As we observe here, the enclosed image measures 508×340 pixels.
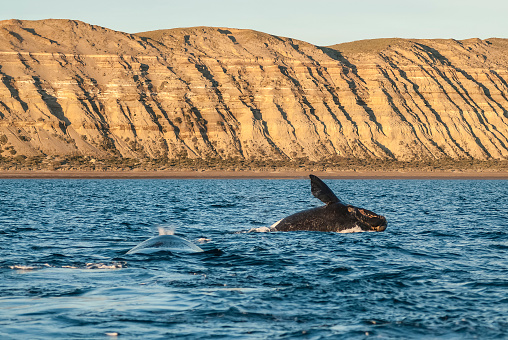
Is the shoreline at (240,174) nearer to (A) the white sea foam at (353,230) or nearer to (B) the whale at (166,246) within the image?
(A) the white sea foam at (353,230)

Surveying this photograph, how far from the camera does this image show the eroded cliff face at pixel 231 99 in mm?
122000


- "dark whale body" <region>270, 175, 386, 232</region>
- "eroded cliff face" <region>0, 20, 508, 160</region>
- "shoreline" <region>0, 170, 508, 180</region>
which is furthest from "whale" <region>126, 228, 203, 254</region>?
"eroded cliff face" <region>0, 20, 508, 160</region>

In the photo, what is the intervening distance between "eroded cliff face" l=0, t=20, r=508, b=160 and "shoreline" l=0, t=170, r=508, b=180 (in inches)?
659

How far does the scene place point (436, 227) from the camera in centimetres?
2623

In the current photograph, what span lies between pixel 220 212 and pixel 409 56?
135974 millimetres

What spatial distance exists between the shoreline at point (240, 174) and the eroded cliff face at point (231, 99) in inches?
659

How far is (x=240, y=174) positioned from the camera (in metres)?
100

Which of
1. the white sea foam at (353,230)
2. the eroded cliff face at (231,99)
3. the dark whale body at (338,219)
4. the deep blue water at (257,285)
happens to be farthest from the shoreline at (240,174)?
the white sea foam at (353,230)

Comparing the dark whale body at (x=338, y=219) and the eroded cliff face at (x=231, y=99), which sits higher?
the eroded cliff face at (x=231, y=99)

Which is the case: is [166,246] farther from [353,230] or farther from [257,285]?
[353,230]

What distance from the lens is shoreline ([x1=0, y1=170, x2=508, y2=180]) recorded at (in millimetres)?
91062

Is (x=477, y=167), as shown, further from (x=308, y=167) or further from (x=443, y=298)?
(x=443, y=298)

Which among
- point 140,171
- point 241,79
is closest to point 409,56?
point 241,79

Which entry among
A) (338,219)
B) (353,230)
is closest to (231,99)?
(353,230)
